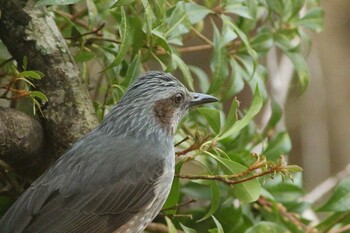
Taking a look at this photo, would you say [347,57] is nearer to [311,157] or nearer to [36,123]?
[311,157]

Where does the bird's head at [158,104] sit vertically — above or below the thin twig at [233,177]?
above

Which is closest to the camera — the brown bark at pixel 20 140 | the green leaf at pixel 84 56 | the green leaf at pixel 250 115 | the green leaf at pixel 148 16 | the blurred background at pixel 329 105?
the green leaf at pixel 148 16

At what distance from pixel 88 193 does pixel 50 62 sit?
568mm

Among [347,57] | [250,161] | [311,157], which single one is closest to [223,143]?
[250,161]

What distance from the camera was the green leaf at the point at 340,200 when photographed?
3.79 m

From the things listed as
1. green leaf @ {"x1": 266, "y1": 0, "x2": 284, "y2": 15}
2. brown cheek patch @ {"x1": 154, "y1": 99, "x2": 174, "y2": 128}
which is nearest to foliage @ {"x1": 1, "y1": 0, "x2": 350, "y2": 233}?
green leaf @ {"x1": 266, "y1": 0, "x2": 284, "y2": 15}

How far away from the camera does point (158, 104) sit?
387 centimetres

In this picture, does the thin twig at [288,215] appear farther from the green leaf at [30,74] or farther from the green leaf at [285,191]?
the green leaf at [30,74]

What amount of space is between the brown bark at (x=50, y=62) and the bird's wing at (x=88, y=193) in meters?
0.12

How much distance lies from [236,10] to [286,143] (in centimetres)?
73

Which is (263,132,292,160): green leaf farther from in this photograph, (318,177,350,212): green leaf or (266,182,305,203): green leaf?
(318,177,350,212): green leaf

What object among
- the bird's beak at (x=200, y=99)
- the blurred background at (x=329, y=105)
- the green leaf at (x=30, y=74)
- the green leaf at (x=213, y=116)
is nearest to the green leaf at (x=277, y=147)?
the bird's beak at (x=200, y=99)

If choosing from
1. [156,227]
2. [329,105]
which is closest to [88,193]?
[156,227]

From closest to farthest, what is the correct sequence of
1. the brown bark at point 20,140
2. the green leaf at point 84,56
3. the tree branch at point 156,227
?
the brown bark at point 20,140
the green leaf at point 84,56
the tree branch at point 156,227
